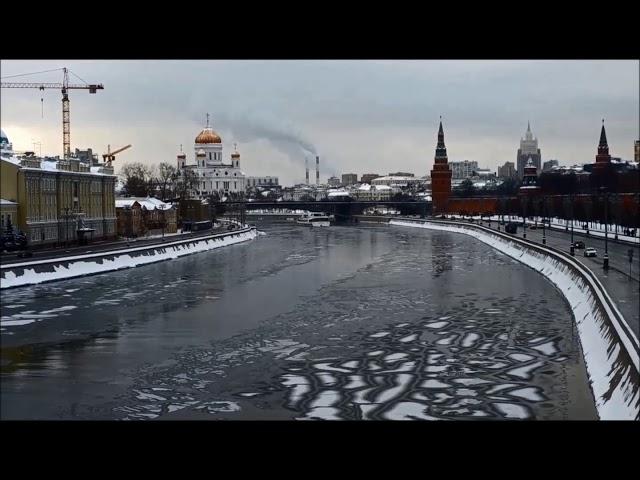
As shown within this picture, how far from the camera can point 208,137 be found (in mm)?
33281

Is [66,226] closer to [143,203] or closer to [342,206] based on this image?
[143,203]

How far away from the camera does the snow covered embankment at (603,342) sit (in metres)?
3.35

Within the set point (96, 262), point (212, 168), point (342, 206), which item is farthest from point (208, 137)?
point (96, 262)

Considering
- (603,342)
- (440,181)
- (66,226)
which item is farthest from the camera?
(440,181)

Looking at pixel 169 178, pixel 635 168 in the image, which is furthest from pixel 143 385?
pixel 169 178

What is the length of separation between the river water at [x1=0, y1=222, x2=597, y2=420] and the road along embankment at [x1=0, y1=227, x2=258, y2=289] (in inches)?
6.4

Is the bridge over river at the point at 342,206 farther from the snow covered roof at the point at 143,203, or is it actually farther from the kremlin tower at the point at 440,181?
the snow covered roof at the point at 143,203

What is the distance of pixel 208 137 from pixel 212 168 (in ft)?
4.64

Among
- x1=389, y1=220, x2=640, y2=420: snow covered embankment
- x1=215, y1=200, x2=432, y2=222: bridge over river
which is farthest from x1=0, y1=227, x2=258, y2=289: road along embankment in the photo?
x1=215, y1=200, x2=432, y2=222: bridge over river

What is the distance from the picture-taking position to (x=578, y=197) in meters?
16.1

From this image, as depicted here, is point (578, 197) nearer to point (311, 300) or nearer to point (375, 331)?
point (311, 300)

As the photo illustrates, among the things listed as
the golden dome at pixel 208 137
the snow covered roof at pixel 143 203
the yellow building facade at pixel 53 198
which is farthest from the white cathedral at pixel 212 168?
the yellow building facade at pixel 53 198

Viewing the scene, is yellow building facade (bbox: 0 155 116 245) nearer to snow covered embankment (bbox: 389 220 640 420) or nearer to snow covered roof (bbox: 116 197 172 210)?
snow covered roof (bbox: 116 197 172 210)

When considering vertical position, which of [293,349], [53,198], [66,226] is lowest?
[293,349]
